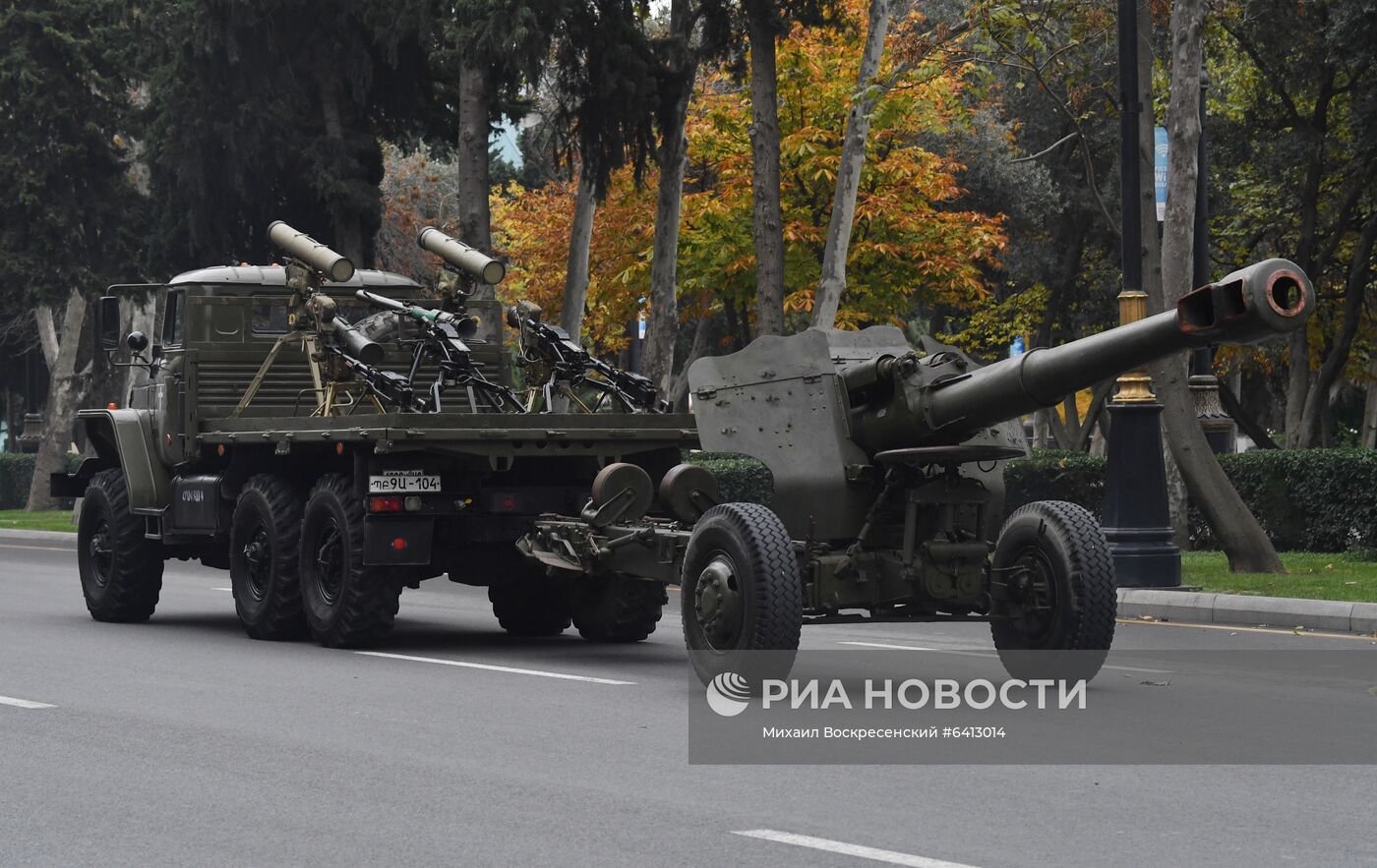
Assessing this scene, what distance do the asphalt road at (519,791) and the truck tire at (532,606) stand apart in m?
2.63

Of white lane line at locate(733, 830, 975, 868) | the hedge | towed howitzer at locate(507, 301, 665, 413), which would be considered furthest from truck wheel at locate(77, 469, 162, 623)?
white lane line at locate(733, 830, 975, 868)

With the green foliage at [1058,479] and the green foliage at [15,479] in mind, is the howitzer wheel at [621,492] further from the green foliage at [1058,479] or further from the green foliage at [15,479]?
the green foliage at [15,479]

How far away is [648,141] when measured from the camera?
86.3ft

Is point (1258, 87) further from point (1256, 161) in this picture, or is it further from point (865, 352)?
point (865, 352)

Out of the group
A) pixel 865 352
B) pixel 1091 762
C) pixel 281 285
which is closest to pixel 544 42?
pixel 281 285

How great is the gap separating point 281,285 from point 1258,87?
21293 mm

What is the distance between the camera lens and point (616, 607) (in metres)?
14.4

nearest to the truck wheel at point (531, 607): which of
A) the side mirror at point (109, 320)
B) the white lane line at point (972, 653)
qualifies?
the white lane line at point (972, 653)

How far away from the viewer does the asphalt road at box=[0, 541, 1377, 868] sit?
7.07 metres

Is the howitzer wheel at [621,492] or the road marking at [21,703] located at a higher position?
the howitzer wheel at [621,492]

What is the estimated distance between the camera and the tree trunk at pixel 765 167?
972 inches

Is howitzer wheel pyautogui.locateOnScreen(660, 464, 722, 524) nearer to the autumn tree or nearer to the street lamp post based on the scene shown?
the street lamp post

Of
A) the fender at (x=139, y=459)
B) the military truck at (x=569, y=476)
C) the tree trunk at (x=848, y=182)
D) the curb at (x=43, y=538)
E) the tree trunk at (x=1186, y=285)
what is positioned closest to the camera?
the military truck at (x=569, y=476)

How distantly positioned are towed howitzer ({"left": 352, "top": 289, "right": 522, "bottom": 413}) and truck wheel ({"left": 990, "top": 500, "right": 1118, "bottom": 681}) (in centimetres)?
507
